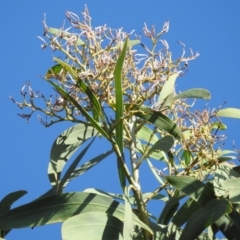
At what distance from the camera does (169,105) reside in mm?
1060

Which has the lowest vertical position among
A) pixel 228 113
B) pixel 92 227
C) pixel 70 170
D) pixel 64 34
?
pixel 92 227

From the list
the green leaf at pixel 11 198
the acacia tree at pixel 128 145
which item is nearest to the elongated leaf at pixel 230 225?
the acacia tree at pixel 128 145

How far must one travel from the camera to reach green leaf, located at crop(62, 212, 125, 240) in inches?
37.1

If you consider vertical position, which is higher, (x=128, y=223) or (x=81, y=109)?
(x=81, y=109)

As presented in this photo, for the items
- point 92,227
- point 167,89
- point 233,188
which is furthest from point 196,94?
point 92,227

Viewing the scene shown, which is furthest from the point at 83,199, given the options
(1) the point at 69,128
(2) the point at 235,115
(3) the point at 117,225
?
(2) the point at 235,115

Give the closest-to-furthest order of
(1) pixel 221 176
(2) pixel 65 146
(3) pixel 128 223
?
(3) pixel 128 223, (1) pixel 221 176, (2) pixel 65 146

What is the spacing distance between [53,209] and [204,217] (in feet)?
0.80

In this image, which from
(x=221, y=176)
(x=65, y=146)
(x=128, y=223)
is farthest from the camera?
(x=65, y=146)

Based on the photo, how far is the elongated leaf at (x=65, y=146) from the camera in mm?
1135

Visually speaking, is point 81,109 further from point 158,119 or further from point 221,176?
point 221,176

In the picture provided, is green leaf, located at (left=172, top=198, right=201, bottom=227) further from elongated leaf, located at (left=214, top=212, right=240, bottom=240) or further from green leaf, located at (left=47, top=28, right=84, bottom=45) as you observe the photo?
green leaf, located at (left=47, top=28, right=84, bottom=45)

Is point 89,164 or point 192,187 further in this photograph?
point 89,164

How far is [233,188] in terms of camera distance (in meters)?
1.00
